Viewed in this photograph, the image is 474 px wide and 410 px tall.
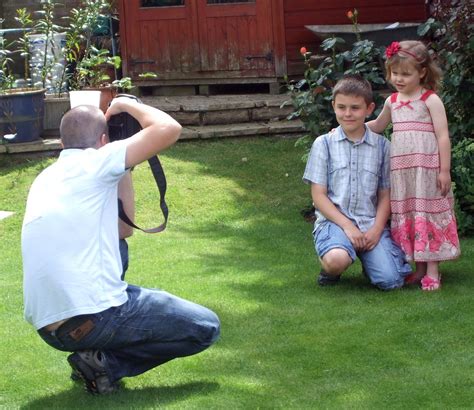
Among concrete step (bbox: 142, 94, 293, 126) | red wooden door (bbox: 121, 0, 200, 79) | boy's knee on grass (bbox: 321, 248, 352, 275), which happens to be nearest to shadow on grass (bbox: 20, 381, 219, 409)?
boy's knee on grass (bbox: 321, 248, 352, 275)

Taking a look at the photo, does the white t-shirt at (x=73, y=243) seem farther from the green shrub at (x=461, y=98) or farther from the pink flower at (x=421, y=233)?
the green shrub at (x=461, y=98)

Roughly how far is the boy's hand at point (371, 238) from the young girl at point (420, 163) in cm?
14

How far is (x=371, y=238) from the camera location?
612 cm

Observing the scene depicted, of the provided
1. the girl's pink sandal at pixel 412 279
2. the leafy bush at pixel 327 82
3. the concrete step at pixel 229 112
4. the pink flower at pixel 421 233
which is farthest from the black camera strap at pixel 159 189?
the concrete step at pixel 229 112

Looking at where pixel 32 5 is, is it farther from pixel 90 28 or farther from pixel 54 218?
pixel 54 218

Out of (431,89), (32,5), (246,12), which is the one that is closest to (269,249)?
(431,89)

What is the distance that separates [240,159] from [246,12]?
2.76 m

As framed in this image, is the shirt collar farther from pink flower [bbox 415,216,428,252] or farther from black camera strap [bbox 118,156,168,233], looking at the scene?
black camera strap [bbox 118,156,168,233]

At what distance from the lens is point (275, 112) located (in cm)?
1116

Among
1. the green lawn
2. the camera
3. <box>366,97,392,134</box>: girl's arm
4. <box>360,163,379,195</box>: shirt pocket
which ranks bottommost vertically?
the green lawn

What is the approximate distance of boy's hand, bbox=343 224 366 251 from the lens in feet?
20.0

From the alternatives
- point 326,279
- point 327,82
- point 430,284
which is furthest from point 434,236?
point 327,82

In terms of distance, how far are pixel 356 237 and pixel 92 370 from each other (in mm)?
2218

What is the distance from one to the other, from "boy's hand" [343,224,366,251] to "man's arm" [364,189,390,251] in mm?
23
